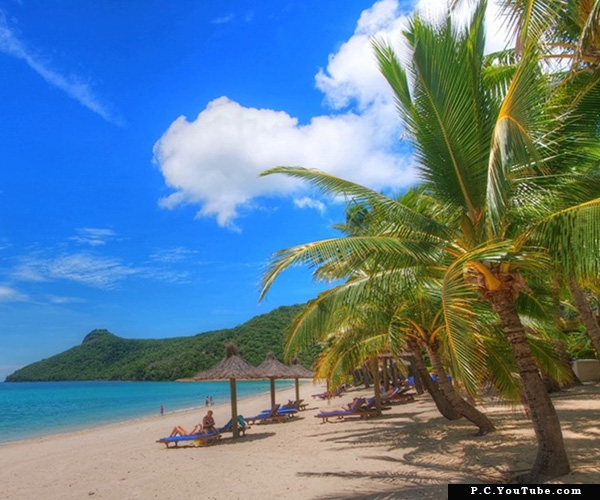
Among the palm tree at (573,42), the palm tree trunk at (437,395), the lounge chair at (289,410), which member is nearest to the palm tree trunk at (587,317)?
the palm tree at (573,42)

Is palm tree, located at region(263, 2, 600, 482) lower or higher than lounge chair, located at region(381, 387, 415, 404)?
higher

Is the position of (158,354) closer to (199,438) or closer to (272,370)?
(272,370)

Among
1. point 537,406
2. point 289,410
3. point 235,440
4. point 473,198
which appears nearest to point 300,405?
Result: point 289,410

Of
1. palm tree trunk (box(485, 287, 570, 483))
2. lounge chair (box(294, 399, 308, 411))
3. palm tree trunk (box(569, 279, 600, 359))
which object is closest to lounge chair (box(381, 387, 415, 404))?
lounge chair (box(294, 399, 308, 411))

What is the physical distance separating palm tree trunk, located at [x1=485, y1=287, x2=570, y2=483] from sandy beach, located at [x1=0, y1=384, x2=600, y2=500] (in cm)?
25

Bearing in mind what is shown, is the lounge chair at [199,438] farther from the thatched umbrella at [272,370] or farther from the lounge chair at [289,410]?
the lounge chair at [289,410]

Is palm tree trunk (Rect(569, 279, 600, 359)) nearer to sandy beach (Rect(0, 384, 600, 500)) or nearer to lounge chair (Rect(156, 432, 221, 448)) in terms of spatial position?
sandy beach (Rect(0, 384, 600, 500))

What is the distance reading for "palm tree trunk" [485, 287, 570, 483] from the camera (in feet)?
17.3

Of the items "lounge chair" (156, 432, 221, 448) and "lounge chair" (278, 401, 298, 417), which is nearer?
"lounge chair" (156, 432, 221, 448)

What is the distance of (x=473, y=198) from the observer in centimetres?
560

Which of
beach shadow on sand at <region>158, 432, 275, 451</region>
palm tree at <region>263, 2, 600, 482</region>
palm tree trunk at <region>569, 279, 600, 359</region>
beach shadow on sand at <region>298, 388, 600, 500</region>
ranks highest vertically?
palm tree at <region>263, 2, 600, 482</region>

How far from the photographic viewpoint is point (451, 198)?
19.0 ft

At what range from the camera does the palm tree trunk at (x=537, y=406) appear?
5262 millimetres

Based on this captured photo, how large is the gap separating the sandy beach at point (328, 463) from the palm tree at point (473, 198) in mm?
1664
